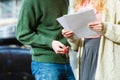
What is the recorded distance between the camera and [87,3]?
5.63 ft

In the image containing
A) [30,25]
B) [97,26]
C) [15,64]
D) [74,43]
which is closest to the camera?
[97,26]

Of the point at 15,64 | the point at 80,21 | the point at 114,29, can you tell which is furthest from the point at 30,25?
the point at 15,64

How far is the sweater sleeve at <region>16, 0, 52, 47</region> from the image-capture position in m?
1.91

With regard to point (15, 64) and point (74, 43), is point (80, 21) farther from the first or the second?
point (15, 64)

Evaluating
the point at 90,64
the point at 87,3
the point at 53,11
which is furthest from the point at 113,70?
the point at 53,11

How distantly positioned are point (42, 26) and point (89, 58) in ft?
1.29

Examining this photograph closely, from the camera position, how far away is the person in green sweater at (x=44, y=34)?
1.92 m

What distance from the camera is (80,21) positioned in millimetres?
1624

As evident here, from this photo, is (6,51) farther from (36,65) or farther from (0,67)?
(36,65)

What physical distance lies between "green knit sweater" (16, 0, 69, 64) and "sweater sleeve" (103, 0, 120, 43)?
43 cm

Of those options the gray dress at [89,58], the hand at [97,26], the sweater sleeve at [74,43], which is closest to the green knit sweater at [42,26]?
the sweater sleeve at [74,43]

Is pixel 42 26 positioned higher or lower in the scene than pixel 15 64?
higher

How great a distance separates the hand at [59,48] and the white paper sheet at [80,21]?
158 mm

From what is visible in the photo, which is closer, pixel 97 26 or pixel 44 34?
pixel 97 26
